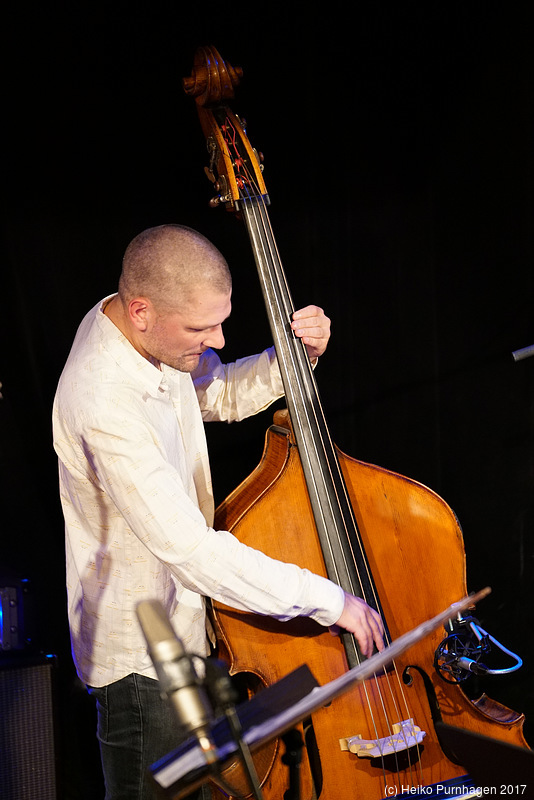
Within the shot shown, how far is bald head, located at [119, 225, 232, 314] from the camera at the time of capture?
77.9 inches

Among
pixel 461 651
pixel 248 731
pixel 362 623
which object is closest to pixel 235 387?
pixel 362 623

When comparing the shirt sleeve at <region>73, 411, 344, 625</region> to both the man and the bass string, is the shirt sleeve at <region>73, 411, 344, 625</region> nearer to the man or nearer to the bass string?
the man

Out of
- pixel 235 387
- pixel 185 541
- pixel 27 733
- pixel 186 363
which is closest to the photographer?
pixel 185 541

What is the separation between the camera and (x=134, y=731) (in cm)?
204

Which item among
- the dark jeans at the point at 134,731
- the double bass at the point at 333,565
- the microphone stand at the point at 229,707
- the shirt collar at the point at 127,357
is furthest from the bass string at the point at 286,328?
the microphone stand at the point at 229,707

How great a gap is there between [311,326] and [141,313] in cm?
47

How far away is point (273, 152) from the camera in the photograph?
9.78 feet

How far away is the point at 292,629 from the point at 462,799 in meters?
0.59

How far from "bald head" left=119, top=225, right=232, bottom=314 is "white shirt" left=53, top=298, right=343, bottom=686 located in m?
0.14

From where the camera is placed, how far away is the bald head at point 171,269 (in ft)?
6.49

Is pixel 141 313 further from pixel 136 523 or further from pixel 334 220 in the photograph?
pixel 334 220

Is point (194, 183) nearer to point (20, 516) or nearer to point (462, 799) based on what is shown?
point (20, 516)

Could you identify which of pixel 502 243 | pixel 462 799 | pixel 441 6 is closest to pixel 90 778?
pixel 462 799

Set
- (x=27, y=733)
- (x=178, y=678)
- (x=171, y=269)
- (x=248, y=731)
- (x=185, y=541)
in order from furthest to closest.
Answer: (x=27, y=733) < (x=171, y=269) < (x=185, y=541) < (x=248, y=731) < (x=178, y=678)
